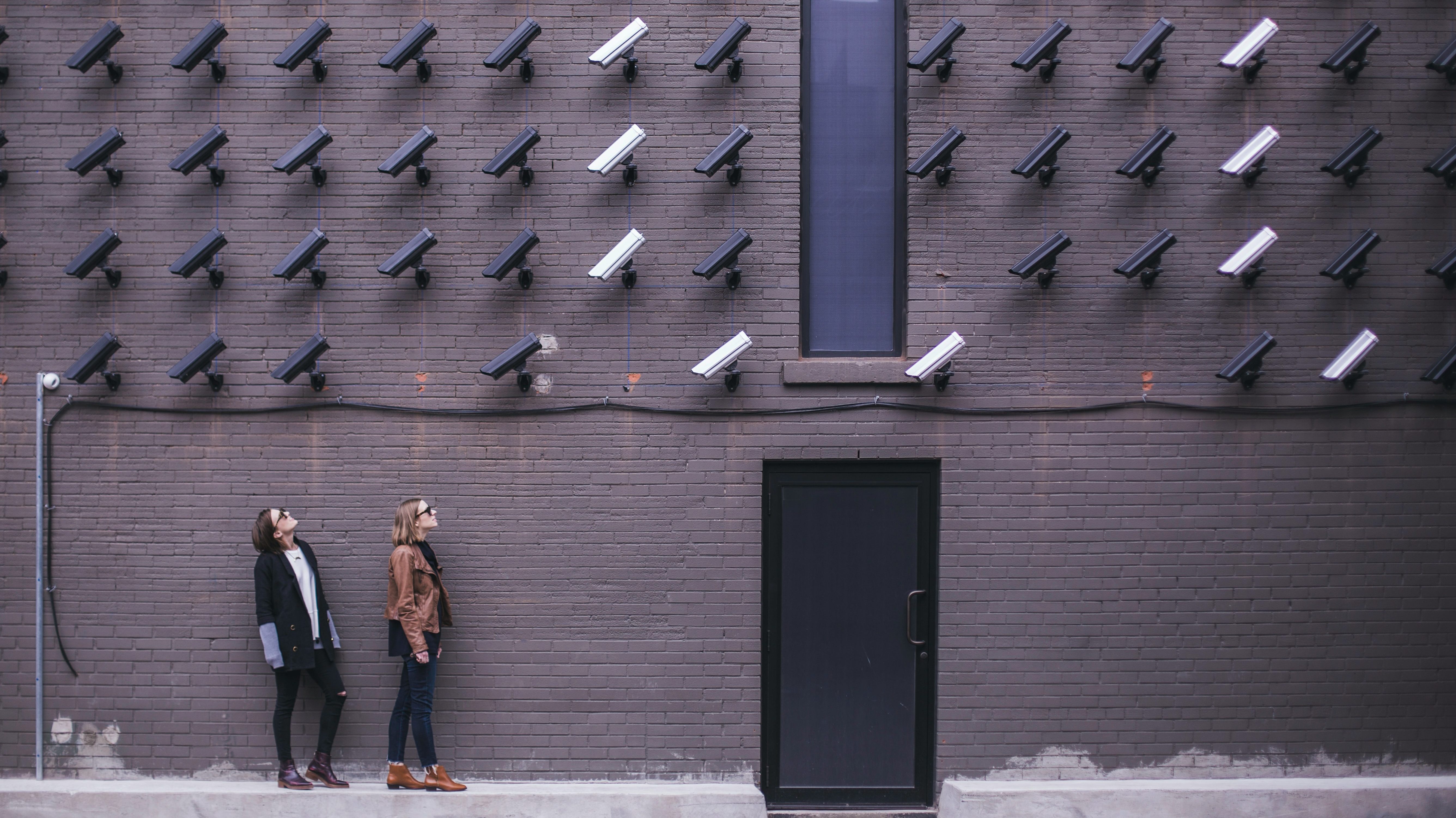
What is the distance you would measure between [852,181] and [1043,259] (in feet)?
4.64

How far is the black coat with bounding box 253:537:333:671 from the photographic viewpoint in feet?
19.8

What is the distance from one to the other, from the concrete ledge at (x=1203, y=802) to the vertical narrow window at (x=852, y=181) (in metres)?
3.10

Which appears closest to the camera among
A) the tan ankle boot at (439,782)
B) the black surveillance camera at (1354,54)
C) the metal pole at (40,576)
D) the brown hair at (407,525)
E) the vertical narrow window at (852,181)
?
the brown hair at (407,525)

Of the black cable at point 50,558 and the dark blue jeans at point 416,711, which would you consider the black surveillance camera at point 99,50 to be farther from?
the dark blue jeans at point 416,711

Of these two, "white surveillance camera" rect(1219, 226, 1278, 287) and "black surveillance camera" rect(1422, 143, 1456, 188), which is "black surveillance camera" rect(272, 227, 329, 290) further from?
"black surveillance camera" rect(1422, 143, 1456, 188)

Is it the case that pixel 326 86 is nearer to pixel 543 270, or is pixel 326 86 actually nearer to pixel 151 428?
pixel 543 270

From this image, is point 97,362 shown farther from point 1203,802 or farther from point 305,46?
point 1203,802

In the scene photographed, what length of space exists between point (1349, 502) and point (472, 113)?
21.5ft

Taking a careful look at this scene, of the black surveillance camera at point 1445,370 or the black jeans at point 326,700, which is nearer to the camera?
the black jeans at point 326,700

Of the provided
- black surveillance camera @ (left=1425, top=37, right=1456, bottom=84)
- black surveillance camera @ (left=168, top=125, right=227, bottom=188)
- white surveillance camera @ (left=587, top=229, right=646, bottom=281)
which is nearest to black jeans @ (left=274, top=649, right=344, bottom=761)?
white surveillance camera @ (left=587, top=229, right=646, bottom=281)

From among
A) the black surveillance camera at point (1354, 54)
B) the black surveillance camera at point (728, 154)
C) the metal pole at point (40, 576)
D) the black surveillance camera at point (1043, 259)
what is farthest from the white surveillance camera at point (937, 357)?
the metal pole at point (40, 576)

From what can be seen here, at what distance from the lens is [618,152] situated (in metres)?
6.20

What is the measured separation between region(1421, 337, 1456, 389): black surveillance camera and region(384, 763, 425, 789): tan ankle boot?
7.24m

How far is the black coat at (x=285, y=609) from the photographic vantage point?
602 cm
